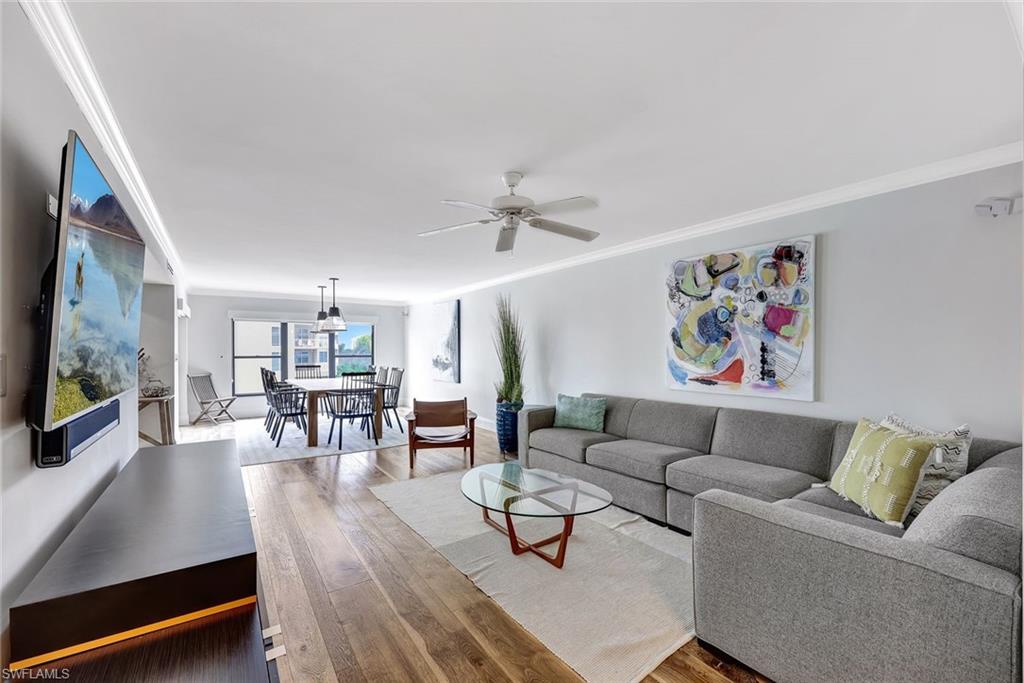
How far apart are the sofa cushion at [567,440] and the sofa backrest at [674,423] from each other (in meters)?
0.27

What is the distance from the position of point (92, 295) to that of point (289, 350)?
7.50m

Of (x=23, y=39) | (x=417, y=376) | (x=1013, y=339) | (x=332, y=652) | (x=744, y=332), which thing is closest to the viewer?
(x=23, y=39)

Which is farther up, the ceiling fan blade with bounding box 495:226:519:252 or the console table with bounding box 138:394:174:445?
the ceiling fan blade with bounding box 495:226:519:252

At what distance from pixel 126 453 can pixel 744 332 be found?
14.1 feet

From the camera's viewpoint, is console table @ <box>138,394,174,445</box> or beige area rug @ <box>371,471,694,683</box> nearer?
beige area rug @ <box>371,471,694,683</box>

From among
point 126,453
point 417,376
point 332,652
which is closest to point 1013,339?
point 332,652

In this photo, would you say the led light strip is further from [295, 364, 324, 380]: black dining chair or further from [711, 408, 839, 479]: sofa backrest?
[295, 364, 324, 380]: black dining chair

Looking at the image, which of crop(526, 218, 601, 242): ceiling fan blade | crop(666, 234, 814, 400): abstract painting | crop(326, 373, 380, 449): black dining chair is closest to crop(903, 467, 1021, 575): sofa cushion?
crop(666, 234, 814, 400): abstract painting

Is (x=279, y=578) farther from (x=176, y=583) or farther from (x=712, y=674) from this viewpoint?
(x=712, y=674)

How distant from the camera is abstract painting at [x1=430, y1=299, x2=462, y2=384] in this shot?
7664 mm

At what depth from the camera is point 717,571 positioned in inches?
72.8

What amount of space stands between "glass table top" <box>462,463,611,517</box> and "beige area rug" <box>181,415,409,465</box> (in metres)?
2.83

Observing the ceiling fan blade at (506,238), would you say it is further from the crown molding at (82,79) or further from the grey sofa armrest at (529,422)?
the grey sofa armrest at (529,422)

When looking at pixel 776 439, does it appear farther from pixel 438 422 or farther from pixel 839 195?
pixel 438 422
